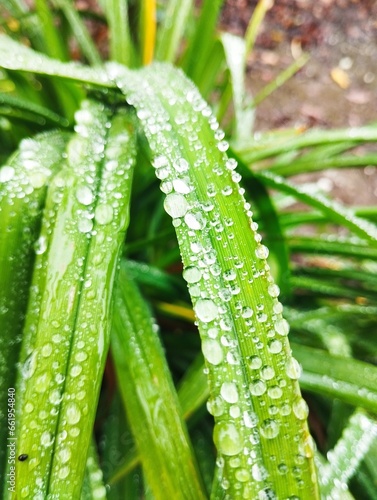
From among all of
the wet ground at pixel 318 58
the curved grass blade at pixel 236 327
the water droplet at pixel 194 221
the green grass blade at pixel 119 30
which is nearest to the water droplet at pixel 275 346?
the curved grass blade at pixel 236 327

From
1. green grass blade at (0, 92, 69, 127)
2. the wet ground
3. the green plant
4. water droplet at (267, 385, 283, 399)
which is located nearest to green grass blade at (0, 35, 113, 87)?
the green plant

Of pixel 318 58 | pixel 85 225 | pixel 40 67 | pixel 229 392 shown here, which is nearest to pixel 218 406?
pixel 229 392

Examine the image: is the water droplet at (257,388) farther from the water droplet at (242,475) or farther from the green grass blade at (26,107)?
the green grass blade at (26,107)

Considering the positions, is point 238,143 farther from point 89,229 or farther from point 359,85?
point 359,85

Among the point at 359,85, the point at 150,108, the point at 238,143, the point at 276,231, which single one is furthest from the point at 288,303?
the point at 359,85

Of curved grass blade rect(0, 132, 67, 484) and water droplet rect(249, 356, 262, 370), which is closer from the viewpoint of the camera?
water droplet rect(249, 356, 262, 370)

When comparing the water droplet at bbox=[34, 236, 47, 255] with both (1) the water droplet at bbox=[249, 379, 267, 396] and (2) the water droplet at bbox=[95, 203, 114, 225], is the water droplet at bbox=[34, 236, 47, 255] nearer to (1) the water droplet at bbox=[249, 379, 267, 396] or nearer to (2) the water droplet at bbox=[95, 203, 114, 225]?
(2) the water droplet at bbox=[95, 203, 114, 225]
